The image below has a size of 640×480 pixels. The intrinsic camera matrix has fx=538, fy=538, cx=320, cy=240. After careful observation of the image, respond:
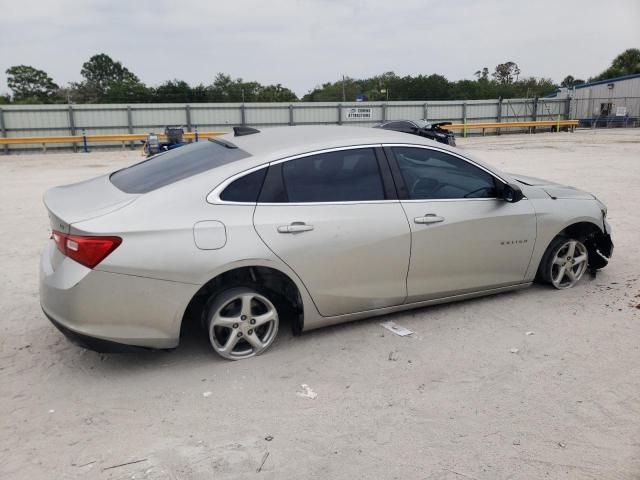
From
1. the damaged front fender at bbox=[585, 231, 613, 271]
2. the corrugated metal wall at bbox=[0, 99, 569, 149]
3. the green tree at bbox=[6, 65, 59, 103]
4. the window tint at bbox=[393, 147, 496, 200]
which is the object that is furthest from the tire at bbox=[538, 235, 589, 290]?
the green tree at bbox=[6, 65, 59, 103]

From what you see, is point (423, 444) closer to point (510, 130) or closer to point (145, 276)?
point (145, 276)

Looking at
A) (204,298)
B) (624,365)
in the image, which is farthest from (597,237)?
(204,298)

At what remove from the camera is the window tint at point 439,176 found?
13.9 feet

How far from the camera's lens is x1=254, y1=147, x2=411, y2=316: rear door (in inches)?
146

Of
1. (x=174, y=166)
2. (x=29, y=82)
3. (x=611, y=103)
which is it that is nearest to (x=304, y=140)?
(x=174, y=166)

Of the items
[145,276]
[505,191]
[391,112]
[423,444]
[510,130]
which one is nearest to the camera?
[423,444]

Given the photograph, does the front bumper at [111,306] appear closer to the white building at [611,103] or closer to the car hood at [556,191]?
the car hood at [556,191]

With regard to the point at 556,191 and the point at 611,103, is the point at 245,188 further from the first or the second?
the point at 611,103

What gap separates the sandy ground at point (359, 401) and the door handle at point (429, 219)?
0.86 m

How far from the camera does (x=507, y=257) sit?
4.61m

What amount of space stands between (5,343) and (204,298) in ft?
5.34

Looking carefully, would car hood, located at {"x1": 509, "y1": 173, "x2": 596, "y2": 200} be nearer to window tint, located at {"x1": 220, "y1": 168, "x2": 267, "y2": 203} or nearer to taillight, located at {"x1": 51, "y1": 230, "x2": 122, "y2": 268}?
window tint, located at {"x1": 220, "y1": 168, "x2": 267, "y2": 203}

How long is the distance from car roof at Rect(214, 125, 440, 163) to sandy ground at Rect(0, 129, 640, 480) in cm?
143

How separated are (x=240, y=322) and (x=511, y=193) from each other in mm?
2466
